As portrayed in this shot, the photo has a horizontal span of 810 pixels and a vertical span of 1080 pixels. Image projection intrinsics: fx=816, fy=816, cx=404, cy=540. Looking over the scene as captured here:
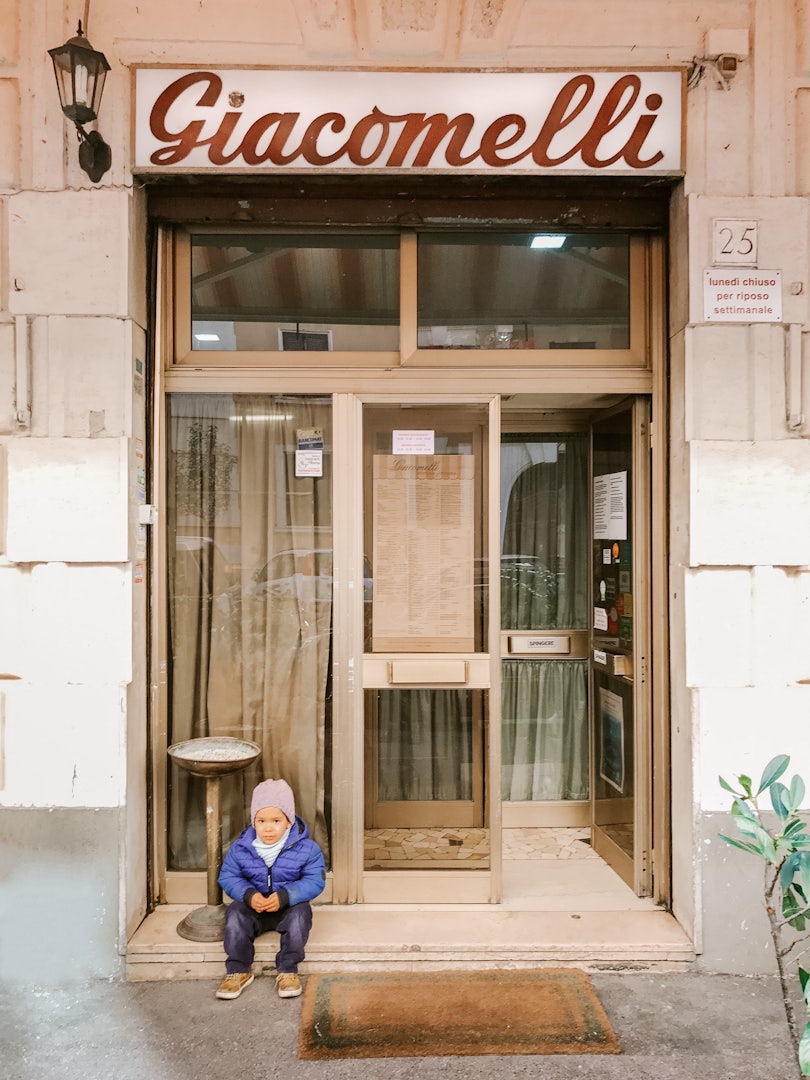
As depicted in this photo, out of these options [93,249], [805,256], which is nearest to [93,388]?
[93,249]

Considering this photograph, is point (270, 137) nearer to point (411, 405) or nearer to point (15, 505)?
point (411, 405)

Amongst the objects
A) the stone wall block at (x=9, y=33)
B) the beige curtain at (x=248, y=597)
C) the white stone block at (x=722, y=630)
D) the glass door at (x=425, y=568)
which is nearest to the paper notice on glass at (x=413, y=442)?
the glass door at (x=425, y=568)

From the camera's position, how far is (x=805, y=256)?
3807 mm

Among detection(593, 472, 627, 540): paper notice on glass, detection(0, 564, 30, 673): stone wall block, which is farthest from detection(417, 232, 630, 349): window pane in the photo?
detection(0, 564, 30, 673): stone wall block

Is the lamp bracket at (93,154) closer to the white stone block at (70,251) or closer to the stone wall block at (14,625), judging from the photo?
the white stone block at (70,251)

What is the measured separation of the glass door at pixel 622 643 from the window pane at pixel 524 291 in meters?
0.52

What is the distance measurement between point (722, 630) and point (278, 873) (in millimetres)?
2317

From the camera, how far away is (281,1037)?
3.24 m

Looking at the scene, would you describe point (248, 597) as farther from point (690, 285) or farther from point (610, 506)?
point (690, 285)

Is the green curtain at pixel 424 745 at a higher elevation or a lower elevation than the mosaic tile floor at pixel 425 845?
higher

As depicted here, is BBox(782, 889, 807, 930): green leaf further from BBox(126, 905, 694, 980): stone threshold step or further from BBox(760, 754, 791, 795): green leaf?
BBox(126, 905, 694, 980): stone threshold step

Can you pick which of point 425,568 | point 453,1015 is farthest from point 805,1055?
point 425,568

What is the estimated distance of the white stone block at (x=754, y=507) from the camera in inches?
148

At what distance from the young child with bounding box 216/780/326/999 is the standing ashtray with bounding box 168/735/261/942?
0.62ft
